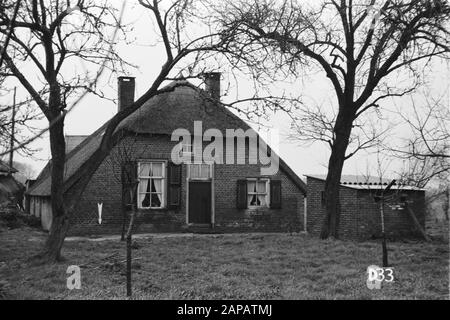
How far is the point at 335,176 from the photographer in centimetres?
1577

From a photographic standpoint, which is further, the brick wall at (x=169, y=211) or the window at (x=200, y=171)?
the window at (x=200, y=171)

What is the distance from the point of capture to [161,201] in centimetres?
2080

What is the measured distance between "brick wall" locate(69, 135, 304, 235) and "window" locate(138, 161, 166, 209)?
293mm

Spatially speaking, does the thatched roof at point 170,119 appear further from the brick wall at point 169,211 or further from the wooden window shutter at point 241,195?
the wooden window shutter at point 241,195

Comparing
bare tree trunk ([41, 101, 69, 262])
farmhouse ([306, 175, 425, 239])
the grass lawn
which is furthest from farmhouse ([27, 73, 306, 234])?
bare tree trunk ([41, 101, 69, 262])

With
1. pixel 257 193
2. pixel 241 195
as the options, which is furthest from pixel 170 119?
pixel 257 193

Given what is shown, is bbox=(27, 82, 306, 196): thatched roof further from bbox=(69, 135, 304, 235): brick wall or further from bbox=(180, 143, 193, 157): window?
bbox=(180, 143, 193, 157): window

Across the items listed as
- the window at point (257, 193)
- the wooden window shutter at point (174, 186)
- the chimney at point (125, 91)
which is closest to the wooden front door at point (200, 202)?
the wooden window shutter at point (174, 186)

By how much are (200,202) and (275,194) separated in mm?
3315

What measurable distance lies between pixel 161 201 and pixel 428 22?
40.4 feet

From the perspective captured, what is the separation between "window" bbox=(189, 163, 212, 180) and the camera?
2130cm

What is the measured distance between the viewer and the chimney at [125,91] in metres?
22.0
